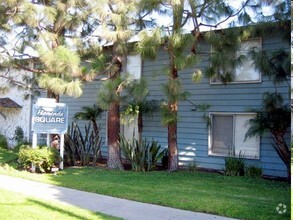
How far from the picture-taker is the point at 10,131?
20.8m

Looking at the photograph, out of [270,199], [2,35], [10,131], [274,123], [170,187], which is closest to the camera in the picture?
[270,199]

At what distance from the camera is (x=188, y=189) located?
8680 mm

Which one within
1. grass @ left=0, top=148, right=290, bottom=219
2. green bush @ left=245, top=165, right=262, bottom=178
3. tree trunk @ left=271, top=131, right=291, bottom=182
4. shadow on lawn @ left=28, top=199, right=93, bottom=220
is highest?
tree trunk @ left=271, top=131, right=291, bottom=182

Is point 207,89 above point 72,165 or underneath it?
→ above

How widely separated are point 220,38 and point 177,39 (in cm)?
152

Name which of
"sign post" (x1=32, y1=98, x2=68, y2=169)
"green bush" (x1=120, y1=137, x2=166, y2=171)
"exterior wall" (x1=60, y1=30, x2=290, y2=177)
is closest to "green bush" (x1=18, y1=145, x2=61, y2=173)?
"sign post" (x1=32, y1=98, x2=68, y2=169)

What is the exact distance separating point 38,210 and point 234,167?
6353 millimetres

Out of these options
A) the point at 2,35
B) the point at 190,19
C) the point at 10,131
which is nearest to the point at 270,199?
the point at 190,19

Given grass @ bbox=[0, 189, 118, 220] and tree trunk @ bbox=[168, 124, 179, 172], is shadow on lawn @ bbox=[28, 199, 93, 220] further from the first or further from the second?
tree trunk @ bbox=[168, 124, 179, 172]

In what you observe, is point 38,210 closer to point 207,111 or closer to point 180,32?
point 180,32

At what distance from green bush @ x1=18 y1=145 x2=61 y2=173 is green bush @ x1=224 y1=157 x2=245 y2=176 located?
4.89 metres

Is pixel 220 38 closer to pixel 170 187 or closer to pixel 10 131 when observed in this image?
pixel 170 187

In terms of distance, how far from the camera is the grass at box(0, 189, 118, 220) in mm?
6164

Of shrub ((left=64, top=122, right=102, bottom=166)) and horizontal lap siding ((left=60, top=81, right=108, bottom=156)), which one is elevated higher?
horizontal lap siding ((left=60, top=81, right=108, bottom=156))
